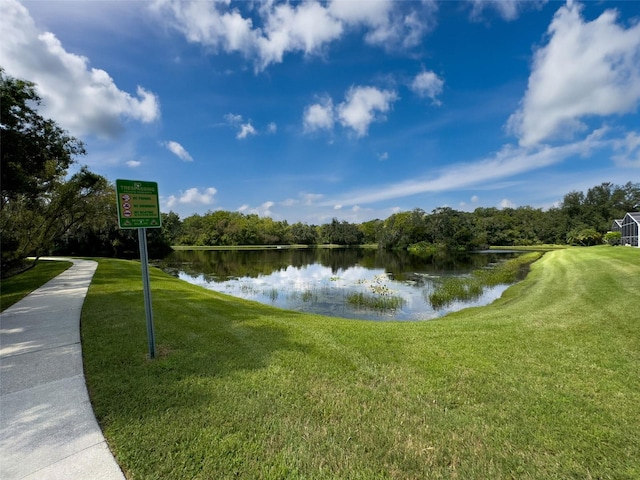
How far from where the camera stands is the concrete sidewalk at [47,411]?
2396 millimetres

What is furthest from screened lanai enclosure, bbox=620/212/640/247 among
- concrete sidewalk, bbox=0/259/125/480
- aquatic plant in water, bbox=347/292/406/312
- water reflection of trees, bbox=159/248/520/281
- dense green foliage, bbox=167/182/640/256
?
concrete sidewalk, bbox=0/259/125/480

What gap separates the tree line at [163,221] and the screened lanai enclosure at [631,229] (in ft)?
58.3

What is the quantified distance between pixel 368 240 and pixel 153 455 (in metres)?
99.3

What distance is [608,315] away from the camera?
6.80 metres

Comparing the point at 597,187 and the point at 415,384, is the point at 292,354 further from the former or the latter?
the point at 597,187

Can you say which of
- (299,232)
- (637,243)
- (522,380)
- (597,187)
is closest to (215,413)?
(522,380)

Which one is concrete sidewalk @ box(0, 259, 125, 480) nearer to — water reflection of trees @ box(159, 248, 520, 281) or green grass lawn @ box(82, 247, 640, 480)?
green grass lawn @ box(82, 247, 640, 480)

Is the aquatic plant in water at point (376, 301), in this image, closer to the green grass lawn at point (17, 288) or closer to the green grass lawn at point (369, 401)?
the green grass lawn at point (369, 401)

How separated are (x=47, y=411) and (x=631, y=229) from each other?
179ft

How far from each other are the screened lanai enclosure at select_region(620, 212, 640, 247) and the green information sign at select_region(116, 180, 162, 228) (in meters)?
49.5

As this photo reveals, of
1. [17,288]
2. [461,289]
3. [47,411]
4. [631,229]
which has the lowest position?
[461,289]

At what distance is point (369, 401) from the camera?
11.0 feet

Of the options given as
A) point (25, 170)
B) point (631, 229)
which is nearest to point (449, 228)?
point (631, 229)

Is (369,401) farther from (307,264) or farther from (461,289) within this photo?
(307,264)
